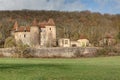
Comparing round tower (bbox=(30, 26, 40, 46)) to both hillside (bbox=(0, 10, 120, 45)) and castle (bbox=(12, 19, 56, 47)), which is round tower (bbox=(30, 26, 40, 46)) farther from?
hillside (bbox=(0, 10, 120, 45))

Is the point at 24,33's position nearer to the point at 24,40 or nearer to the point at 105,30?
the point at 24,40

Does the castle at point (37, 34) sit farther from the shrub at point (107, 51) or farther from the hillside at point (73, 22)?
the shrub at point (107, 51)

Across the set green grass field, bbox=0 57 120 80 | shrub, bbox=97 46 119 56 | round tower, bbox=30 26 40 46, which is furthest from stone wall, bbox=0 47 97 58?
green grass field, bbox=0 57 120 80

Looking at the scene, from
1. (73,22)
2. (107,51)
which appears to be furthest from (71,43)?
(73,22)

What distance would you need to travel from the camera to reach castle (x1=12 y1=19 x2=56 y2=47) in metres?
114

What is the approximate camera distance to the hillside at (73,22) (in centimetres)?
14250

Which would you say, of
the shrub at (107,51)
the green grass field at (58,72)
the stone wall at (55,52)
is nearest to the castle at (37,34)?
the stone wall at (55,52)

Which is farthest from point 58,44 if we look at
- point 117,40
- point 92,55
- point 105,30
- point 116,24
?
point 116,24

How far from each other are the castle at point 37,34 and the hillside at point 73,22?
1440 cm

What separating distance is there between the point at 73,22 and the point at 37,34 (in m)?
55.1

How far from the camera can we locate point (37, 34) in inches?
4582

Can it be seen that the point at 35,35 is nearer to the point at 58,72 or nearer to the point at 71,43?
the point at 71,43

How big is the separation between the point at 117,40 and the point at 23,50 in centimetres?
4729

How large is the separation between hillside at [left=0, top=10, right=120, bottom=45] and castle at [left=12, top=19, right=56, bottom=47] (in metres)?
14.4
